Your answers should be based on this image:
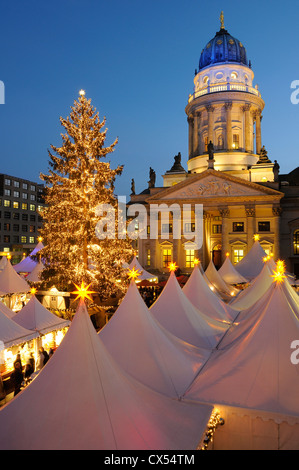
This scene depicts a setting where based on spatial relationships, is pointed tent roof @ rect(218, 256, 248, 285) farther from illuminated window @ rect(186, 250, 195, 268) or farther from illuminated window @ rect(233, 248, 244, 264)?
illuminated window @ rect(186, 250, 195, 268)

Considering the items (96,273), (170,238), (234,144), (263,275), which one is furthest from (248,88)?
(96,273)

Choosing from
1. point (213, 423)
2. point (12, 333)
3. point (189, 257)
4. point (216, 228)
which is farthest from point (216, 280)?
point (216, 228)

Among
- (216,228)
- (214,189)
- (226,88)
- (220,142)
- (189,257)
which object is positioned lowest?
(189,257)

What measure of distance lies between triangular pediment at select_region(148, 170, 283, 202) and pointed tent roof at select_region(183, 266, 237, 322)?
84.6 feet

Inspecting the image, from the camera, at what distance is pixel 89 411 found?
5.44m

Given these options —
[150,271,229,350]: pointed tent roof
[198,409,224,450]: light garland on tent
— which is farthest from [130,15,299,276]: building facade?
[198,409,224,450]: light garland on tent

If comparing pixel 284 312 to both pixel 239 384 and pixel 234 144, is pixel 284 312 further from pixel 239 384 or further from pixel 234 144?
pixel 234 144

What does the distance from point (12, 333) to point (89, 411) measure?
7688mm

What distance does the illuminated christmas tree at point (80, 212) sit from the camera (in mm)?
18656

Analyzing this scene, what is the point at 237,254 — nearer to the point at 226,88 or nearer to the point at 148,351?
the point at 226,88

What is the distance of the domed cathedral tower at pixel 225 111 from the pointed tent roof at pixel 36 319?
139ft

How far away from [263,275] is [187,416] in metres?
15.0

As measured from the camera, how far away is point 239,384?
754 cm

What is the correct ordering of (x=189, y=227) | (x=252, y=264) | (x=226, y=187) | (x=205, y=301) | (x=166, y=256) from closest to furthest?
(x=205, y=301) < (x=252, y=264) < (x=226, y=187) < (x=189, y=227) < (x=166, y=256)
